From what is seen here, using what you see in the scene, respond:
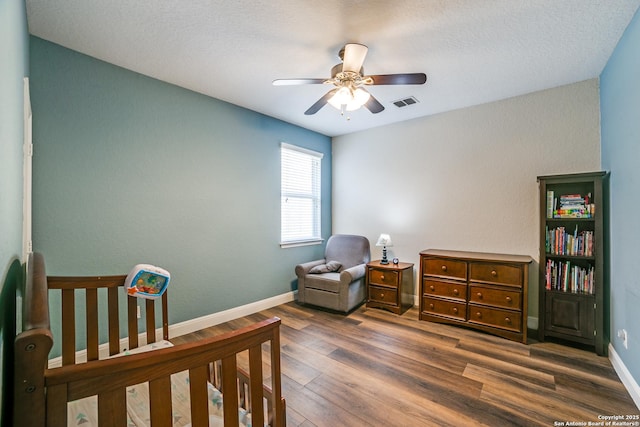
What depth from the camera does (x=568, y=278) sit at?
2684 mm

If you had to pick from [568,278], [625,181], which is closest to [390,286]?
[568,278]

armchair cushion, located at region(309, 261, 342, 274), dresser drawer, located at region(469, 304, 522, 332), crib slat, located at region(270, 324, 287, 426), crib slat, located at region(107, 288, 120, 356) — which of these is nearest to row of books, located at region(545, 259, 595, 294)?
dresser drawer, located at region(469, 304, 522, 332)

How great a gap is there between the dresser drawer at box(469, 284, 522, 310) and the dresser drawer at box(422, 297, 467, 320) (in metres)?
0.15

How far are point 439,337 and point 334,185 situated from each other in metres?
2.75

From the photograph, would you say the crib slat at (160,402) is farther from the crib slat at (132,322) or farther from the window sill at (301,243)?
the window sill at (301,243)

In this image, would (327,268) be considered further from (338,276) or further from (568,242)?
(568,242)

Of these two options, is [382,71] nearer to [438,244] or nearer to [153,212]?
[438,244]

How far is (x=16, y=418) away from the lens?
1.87ft

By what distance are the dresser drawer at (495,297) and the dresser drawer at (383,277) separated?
0.84m

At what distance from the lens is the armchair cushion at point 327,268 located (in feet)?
12.5

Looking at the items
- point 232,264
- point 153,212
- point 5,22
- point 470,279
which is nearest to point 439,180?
point 470,279

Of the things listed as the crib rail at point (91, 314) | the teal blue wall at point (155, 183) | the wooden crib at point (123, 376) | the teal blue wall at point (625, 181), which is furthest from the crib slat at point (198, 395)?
the teal blue wall at point (625, 181)

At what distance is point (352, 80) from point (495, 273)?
2360 mm

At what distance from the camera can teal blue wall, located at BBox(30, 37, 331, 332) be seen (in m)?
2.21
